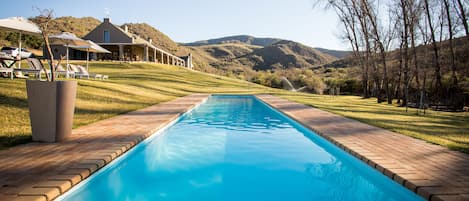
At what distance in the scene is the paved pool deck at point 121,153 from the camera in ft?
9.68

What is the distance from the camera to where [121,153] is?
4414 mm

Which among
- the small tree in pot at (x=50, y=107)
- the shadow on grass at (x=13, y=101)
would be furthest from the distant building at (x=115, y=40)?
the small tree in pot at (x=50, y=107)

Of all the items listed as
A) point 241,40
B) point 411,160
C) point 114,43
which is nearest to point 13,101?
point 411,160

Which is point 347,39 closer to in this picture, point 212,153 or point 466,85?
point 466,85

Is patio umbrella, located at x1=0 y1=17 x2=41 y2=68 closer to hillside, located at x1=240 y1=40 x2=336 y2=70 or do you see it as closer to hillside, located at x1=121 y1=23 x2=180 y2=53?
hillside, located at x1=121 y1=23 x2=180 y2=53

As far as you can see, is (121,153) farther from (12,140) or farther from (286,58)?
(286,58)

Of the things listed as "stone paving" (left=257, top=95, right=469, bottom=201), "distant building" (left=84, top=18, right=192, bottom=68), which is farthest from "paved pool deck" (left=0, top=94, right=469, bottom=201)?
"distant building" (left=84, top=18, right=192, bottom=68)

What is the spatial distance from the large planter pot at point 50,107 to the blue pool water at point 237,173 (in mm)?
1145

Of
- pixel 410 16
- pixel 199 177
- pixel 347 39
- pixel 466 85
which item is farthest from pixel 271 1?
pixel 199 177

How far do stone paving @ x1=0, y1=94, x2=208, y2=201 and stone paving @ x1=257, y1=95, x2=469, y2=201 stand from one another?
3.50 meters

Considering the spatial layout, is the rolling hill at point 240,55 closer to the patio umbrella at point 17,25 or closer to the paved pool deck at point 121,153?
the patio umbrella at point 17,25

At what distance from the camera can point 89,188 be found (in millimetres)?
3379

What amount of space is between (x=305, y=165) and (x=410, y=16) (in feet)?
47.6

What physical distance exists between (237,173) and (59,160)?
2.28 m
